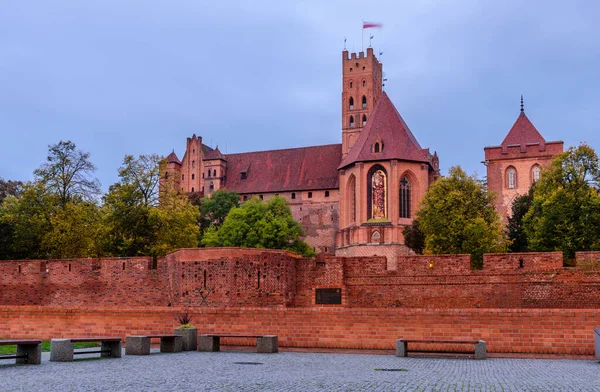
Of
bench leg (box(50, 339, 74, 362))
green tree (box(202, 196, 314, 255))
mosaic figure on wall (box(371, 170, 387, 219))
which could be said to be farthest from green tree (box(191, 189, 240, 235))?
bench leg (box(50, 339, 74, 362))

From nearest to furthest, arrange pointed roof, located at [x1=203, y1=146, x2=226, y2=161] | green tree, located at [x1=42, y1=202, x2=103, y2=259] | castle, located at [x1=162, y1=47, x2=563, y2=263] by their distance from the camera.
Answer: green tree, located at [x1=42, y1=202, x2=103, y2=259], castle, located at [x1=162, y1=47, x2=563, y2=263], pointed roof, located at [x1=203, y1=146, x2=226, y2=161]

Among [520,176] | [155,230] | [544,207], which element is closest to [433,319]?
[544,207]

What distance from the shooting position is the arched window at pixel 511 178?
58.2 meters

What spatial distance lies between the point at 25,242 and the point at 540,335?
2985 cm

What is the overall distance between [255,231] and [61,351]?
1887 inches

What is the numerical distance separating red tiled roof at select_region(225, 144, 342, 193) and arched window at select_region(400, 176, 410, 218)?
15731 mm

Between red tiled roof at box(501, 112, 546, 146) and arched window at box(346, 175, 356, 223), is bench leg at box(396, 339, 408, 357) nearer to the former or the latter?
red tiled roof at box(501, 112, 546, 146)

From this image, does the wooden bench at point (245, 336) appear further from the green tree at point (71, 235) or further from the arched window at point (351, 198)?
the arched window at point (351, 198)

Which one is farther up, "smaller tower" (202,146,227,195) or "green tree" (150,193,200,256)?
"smaller tower" (202,146,227,195)

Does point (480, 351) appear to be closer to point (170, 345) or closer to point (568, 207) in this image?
point (170, 345)

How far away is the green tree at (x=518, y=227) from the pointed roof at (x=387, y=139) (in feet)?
57.7

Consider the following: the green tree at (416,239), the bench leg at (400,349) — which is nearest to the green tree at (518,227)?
the green tree at (416,239)

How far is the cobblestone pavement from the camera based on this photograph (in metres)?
11.3

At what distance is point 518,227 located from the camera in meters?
47.0
